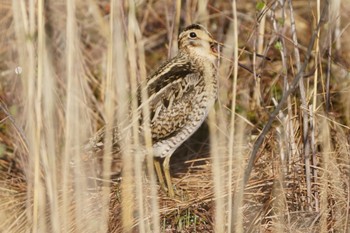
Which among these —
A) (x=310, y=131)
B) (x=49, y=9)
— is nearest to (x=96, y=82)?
(x=49, y=9)

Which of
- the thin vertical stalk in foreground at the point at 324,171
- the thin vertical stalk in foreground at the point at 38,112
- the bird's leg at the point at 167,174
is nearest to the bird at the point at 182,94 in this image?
the bird's leg at the point at 167,174

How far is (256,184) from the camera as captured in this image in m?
4.88

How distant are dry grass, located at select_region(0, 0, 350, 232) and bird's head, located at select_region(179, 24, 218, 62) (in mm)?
144

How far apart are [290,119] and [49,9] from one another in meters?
2.23

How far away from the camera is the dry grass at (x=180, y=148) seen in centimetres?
415

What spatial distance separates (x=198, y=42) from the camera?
515 centimetres

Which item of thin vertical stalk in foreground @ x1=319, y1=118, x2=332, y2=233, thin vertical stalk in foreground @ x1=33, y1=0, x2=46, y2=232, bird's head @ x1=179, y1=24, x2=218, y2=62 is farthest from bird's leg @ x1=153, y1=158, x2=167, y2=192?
thin vertical stalk in foreground @ x1=33, y1=0, x2=46, y2=232

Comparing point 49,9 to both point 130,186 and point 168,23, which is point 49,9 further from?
point 130,186

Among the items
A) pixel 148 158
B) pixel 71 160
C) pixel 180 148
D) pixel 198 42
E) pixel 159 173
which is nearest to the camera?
pixel 148 158

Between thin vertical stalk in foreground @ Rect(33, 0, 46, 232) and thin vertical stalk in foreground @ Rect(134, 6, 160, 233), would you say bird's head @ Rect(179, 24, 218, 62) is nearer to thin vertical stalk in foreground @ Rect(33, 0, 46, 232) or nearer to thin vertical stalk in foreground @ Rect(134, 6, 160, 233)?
thin vertical stalk in foreground @ Rect(134, 6, 160, 233)

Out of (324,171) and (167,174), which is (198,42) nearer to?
(167,174)

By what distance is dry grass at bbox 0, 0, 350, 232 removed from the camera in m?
4.15

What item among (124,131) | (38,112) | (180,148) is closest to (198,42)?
(124,131)

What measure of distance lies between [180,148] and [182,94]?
91cm
